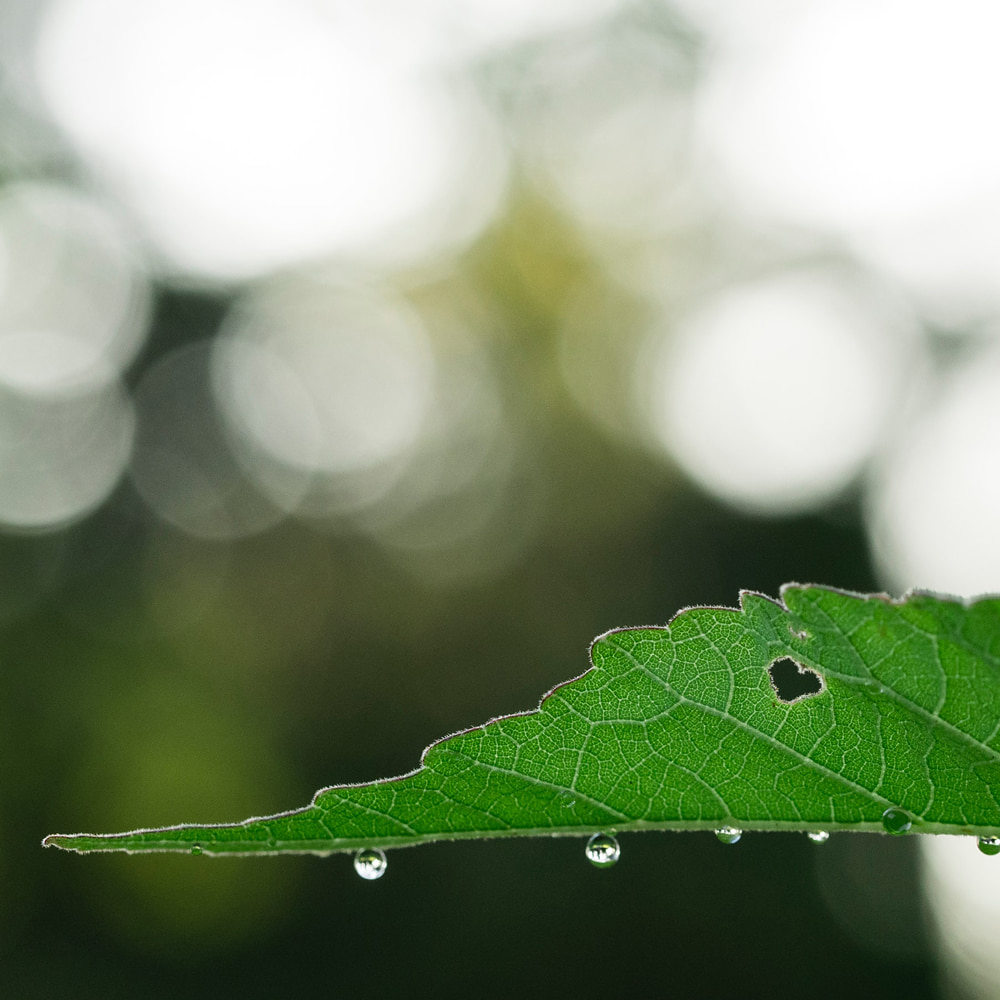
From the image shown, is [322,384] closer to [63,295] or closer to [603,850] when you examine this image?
[63,295]

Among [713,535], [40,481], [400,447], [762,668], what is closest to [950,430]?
[713,535]

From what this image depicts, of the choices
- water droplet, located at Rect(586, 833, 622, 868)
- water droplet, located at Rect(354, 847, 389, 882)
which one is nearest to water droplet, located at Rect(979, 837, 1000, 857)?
water droplet, located at Rect(586, 833, 622, 868)

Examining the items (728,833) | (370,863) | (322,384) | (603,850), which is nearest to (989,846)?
(728,833)

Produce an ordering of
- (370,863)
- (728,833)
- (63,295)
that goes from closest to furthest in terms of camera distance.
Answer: (728,833) < (370,863) < (63,295)

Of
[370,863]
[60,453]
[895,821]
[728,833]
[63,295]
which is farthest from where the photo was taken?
[63,295]

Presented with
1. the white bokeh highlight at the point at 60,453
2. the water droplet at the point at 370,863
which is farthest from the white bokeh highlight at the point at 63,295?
the water droplet at the point at 370,863

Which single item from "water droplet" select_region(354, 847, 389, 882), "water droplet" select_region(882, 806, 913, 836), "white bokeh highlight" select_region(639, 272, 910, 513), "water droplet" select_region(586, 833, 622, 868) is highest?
"white bokeh highlight" select_region(639, 272, 910, 513)

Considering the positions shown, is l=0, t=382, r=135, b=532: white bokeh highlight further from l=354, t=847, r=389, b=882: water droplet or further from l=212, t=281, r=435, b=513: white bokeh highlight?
l=354, t=847, r=389, b=882: water droplet
